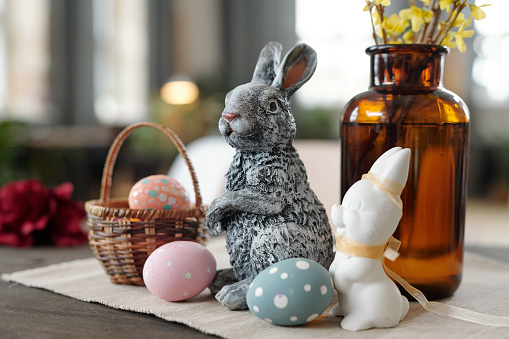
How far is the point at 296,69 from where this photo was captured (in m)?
0.85

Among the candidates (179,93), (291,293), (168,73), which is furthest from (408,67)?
(168,73)

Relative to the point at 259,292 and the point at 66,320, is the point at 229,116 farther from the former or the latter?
the point at 66,320

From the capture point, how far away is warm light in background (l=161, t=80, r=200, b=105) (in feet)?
18.7

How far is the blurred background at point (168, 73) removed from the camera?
484 centimetres

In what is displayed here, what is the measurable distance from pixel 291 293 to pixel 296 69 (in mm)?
340

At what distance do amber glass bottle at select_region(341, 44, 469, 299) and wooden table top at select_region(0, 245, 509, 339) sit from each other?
14.1 inches

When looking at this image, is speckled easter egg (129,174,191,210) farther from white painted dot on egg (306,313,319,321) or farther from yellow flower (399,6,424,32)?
yellow flower (399,6,424,32)

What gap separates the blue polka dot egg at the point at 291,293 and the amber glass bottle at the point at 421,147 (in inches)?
8.4

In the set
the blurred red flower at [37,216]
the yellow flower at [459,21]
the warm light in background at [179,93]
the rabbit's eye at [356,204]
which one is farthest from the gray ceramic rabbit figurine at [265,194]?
the warm light in background at [179,93]

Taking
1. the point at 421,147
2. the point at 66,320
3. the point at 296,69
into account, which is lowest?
the point at 66,320

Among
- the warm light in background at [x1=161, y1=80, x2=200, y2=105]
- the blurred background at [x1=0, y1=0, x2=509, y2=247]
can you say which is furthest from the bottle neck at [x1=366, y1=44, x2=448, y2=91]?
the warm light in background at [x1=161, y1=80, x2=200, y2=105]

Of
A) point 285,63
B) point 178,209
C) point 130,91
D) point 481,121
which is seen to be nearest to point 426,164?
point 285,63

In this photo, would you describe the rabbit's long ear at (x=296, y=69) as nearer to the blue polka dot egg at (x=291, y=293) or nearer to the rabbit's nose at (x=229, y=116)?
the rabbit's nose at (x=229, y=116)

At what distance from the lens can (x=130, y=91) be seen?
605 cm
